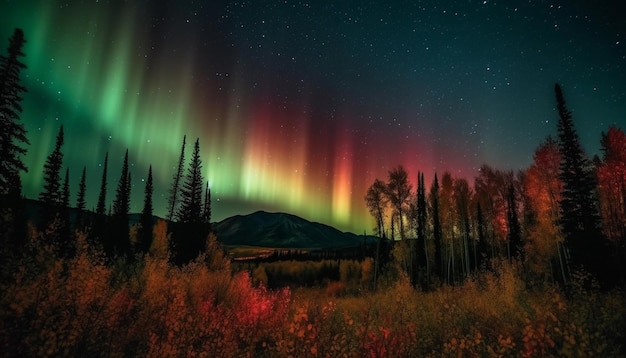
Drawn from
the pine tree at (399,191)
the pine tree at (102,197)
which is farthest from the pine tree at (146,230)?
the pine tree at (399,191)

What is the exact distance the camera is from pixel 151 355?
9516mm

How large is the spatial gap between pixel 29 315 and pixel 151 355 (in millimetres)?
3844

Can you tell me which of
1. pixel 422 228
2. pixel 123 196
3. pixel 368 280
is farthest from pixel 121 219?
pixel 422 228

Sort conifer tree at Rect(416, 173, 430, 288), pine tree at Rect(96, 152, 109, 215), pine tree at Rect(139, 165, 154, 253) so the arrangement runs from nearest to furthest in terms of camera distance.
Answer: conifer tree at Rect(416, 173, 430, 288)
pine tree at Rect(139, 165, 154, 253)
pine tree at Rect(96, 152, 109, 215)

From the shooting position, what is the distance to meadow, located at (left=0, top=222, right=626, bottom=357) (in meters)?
8.21

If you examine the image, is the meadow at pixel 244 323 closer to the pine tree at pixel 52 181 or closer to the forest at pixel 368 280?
the forest at pixel 368 280

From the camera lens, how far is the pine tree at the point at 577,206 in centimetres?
2675

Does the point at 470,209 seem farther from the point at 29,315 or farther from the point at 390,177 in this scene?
the point at 29,315

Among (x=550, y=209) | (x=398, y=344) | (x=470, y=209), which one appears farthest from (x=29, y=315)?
(x=470, y=209)

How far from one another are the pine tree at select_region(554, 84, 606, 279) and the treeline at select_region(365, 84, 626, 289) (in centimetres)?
8

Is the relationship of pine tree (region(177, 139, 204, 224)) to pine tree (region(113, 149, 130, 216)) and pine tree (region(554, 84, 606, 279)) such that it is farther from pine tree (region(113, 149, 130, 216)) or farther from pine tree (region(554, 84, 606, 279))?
pine tree (region(554, 84, 606, 279))

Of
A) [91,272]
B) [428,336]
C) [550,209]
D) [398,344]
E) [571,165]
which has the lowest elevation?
[428,336]

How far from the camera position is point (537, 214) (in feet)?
110

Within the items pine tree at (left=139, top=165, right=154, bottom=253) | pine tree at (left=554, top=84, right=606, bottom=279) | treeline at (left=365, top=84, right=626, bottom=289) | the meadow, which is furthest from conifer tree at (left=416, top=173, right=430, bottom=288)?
pine tree at (left=139, top=165, right=154, bottom=253)
